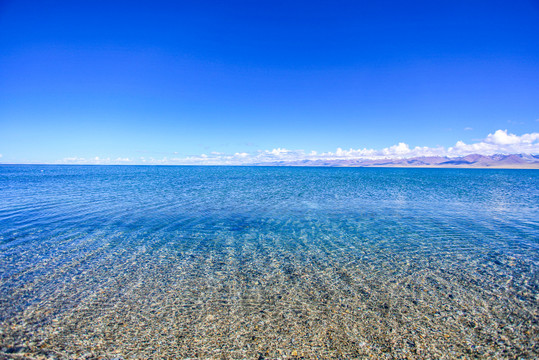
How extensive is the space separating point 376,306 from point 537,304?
5553mm

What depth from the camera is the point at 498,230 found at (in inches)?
725

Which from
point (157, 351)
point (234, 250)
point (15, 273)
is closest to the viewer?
point (157, 351)

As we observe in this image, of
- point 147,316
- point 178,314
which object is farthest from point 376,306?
point 147,316

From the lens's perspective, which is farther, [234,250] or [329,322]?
[234,250]

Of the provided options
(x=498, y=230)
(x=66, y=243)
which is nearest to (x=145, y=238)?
(x=66, y=243)

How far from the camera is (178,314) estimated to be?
7.82 metres

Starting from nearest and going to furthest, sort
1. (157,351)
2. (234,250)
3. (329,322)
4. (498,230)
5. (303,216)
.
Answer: (157,351)
(329,322)
(234,250)
(498,230)
(303,216)

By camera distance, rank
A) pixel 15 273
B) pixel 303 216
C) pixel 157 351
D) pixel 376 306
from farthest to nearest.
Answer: pixel 303 216
pixel 15 273
pixel 376 306
pixel 157 351

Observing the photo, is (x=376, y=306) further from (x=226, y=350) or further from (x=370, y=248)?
(x=370, y=248)

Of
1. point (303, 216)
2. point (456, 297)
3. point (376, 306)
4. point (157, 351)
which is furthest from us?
point (303, 216)

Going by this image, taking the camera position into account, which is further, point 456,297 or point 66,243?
point 66,243

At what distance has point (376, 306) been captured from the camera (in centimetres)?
827

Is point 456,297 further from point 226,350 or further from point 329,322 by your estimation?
point 226,350

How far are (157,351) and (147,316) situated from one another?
166cm
